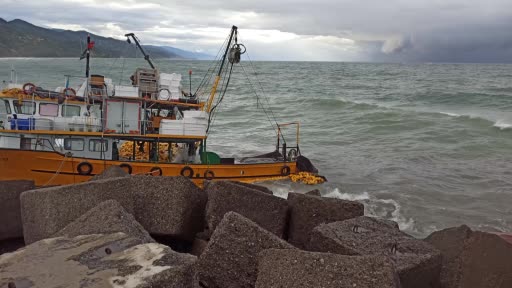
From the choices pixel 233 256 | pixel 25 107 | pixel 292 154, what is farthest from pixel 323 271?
pixel 292 154

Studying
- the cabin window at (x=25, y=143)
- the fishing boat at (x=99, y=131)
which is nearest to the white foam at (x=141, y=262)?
the fishing boat at (x=99, y=131)

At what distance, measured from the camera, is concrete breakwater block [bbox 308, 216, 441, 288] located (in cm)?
483

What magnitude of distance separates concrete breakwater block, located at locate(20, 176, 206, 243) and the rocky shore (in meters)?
0.01

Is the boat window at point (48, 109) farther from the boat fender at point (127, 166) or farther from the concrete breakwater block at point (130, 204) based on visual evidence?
the concrete breakwater block at point (130, 204)

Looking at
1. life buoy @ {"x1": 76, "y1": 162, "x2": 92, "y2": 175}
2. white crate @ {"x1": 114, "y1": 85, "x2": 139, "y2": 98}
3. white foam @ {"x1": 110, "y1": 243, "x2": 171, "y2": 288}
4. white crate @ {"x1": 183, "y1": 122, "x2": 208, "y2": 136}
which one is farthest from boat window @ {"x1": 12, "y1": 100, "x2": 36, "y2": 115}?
white foam @ {"x1": 110, "y1": 243, "x2": 171, "y2": 288}

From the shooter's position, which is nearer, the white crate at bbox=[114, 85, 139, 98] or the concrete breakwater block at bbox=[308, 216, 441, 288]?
the concrete breakwater block at bbox=[308, 216, 441, 288]

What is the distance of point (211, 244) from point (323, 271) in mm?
1348

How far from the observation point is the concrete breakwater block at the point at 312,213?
6.34 metres

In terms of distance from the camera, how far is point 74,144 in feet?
50.3

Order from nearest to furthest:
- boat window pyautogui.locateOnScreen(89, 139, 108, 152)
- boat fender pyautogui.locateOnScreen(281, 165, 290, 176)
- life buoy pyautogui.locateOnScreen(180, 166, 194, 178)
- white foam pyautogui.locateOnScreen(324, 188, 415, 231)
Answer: white foam pyautogui.locateOnScreen(324, 188, 415, 231) < boat window pyautogui.locateOnScreen(89, 139, 108, 152) < life buoy pyautogui.locateOnScreen(180, 166, 194, 178) < boat fender pyautogui.locateOnScreen(281, 165, 290, 176)

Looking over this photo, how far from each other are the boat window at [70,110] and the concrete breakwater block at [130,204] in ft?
34.8

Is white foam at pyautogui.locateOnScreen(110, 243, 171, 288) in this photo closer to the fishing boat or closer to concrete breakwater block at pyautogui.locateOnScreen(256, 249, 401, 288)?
concrete breakwater block at pyautogui.locateOnScreen(256, 249, 401, 288)

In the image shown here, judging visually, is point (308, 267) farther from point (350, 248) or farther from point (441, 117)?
point (441, 117)

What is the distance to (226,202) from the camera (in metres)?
6.17
